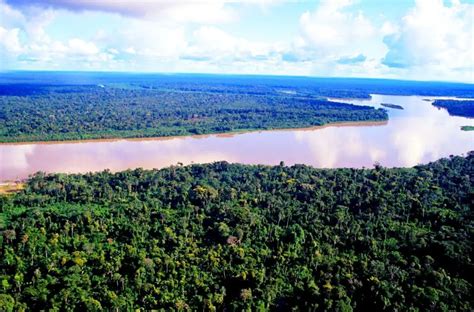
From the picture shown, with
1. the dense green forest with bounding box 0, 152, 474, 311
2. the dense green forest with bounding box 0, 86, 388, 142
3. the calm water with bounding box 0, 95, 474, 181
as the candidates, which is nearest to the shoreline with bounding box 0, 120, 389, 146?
the dense green forest with bounding box 0, 86, 388, 142

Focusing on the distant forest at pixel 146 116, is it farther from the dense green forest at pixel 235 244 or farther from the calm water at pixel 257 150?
the dense green forest at pixel 235 244

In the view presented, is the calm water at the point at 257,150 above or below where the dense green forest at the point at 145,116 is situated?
below

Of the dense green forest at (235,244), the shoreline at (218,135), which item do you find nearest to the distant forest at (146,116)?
the shoreline at (218,135)

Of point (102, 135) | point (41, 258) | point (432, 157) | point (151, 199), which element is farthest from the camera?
point (102, 135)

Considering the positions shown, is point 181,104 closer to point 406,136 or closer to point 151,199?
point 406,136

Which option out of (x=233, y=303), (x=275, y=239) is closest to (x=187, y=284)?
(x=233, y=303)

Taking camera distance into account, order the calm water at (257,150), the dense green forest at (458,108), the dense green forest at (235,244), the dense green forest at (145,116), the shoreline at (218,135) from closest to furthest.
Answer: the dense green forest at (235,244), the calm water at (257,150), the shoreline at (218,135), the dense green forest at (145,116), the dense green forest at (458,108)
